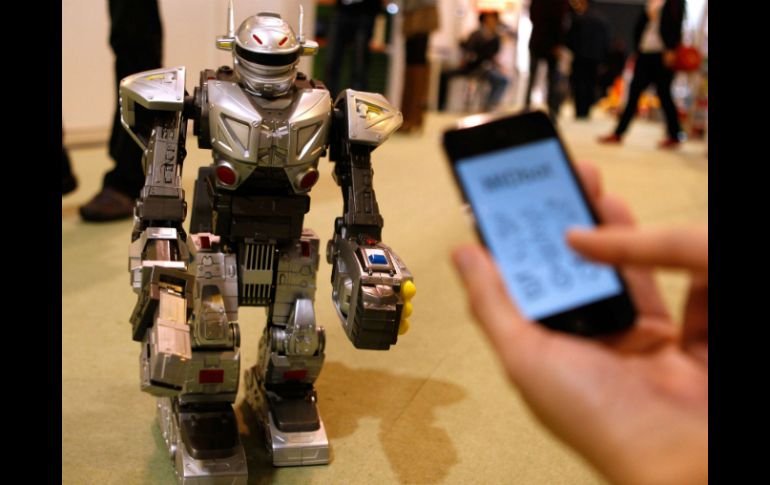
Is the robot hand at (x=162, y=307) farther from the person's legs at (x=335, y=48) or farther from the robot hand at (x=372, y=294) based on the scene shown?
the person's legs at (x=335, y=48)

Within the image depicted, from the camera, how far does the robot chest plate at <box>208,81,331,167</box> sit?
151cm

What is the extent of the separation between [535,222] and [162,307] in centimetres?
85

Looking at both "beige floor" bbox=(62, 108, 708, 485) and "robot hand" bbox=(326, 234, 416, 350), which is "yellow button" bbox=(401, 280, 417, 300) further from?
"beige floor" bbox=(62, 108, 708, 485)

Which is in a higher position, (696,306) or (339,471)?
(696,306)

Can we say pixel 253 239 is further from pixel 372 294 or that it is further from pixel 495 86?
pixel 495 86

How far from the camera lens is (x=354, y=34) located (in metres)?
5.52

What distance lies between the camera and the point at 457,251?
58 cm

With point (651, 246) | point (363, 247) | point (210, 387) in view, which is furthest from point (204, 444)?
point (651, 246)

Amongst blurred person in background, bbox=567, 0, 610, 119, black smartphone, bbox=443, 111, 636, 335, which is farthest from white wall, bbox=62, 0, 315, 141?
blurred person in background, bbox=567, 0, 610, 119
